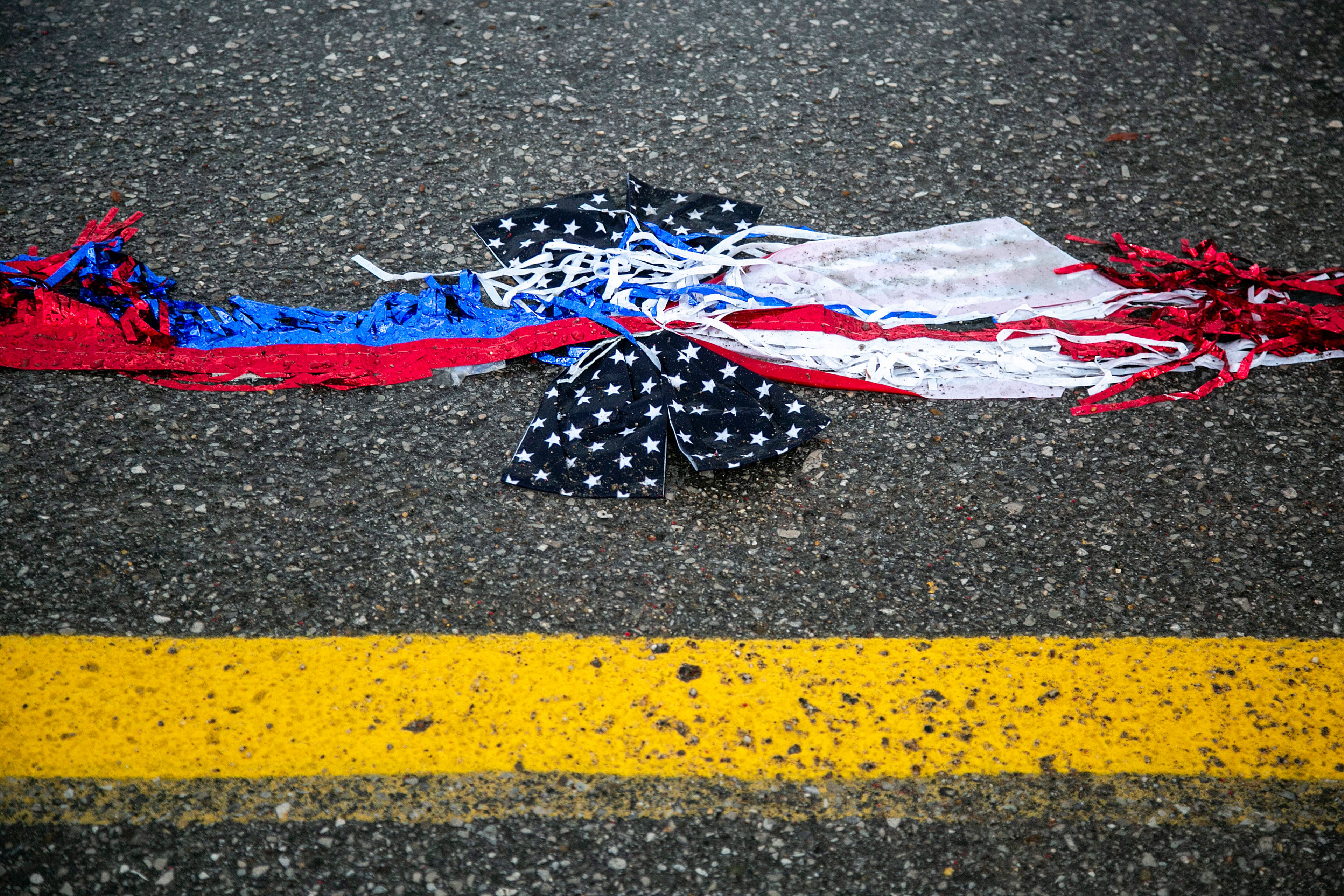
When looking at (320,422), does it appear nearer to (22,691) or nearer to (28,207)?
(22,691)

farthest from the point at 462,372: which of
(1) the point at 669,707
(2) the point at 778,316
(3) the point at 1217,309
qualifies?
(3) the point at 1217,309

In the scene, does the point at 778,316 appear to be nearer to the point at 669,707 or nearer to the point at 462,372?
the point at 462,372

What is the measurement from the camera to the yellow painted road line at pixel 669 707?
161 cm

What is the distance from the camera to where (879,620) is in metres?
1.83

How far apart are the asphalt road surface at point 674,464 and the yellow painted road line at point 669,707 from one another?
45 millimetres

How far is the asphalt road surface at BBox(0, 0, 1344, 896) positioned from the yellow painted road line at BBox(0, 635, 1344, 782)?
5 cm

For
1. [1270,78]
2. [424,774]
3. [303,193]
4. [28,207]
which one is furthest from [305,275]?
[1270,78]

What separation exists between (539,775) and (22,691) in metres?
0.95

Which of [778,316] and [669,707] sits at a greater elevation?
[778,316]

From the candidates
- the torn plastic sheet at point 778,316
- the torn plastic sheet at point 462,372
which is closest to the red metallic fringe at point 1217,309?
the torn plastic sheet at point 778,316

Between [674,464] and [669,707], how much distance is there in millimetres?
649

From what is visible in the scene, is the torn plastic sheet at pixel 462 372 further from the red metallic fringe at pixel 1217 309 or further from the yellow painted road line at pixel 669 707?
the red metallic fringe at pixel 1217 309

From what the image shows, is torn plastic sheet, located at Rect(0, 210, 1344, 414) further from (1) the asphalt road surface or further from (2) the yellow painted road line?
(2) the yellow painted road line

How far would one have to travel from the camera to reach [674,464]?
217 centimetres
